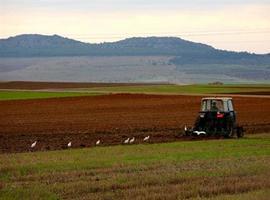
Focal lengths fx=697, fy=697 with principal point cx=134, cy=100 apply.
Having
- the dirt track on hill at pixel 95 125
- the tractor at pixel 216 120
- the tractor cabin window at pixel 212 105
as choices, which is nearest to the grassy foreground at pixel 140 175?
the dirt track on hill at pixel 95 125

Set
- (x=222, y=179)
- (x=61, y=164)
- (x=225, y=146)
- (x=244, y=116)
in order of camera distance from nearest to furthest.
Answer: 1. (x=222, y=179)
2. (x=61, y=164)
3. (x=225, y=146)
4. (x=244, y=116)

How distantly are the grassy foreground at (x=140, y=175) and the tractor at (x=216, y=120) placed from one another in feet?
31.2

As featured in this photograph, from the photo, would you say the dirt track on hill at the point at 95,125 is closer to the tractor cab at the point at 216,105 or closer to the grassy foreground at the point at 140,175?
the tractor cab at the point at 216,105

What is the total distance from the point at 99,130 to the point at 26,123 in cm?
851

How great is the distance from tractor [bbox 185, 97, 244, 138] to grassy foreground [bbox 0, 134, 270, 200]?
9.51m

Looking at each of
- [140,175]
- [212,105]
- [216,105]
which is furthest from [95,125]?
[140,175]

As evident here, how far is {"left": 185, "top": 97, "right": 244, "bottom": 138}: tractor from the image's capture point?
3512cm

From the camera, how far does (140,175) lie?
17.3m

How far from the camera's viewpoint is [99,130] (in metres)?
41.5

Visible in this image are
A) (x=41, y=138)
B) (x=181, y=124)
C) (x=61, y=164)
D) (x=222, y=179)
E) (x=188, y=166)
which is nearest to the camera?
(x=222, y=179)

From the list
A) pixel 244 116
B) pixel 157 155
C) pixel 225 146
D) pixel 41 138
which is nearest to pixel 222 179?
pixel 157 155

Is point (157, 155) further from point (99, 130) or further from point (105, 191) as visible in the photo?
point (99, 130)

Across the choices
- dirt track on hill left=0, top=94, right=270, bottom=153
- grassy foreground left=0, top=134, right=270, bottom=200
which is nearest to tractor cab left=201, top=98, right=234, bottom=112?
dirt track on hill left=0, top=94, right=270, bottom=153

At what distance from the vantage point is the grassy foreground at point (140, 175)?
1452 cm
